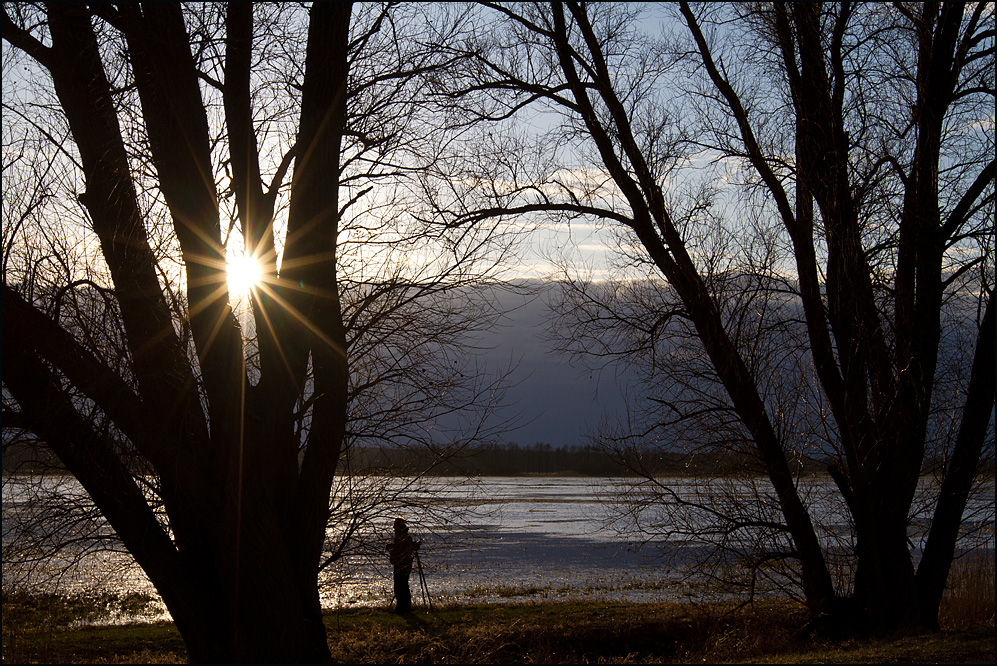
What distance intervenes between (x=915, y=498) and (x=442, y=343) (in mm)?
6720

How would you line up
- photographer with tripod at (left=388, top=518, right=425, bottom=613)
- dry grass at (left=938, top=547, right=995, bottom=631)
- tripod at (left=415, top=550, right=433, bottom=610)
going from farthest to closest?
dry grass at (left=938, top=547, right=995, bottom=631)
tripod at (left=415, top=550, right=433, bottom=610)
photographer with tripod at (left=388, top=518, right=425, bottom=613)

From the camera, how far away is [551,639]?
34.5ft

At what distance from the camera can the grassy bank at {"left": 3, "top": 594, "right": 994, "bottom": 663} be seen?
8.80 metres

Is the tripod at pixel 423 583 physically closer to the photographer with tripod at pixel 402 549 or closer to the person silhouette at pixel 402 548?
the photographer with tripod at pixel 402 549

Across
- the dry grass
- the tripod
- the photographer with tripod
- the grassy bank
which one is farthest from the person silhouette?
the dry grass

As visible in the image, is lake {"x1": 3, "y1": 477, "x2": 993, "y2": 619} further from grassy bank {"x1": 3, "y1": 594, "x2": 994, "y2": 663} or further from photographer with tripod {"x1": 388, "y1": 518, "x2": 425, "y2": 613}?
grassy bank {"x1": 3, "y1": 594, "x2": 994, "y2": 663}

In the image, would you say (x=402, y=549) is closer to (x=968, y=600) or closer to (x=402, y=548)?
(x=402, y=548)

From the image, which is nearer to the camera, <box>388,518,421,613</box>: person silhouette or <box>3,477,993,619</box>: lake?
<box>3,477,993,619</box>: lake

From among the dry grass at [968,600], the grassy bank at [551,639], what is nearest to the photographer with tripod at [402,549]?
the grassy bank at [551,639]

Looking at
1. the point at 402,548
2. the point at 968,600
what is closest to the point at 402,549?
the point at 402,548

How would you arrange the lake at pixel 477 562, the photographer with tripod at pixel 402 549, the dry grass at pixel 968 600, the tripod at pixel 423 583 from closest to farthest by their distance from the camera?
the lake at pixel 477 562 → the photographer with tripod at pixel 402 549 → the tripod at pixel 423 583 → the dry grass at pixel 968 600

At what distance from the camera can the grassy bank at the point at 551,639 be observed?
28.9 ft

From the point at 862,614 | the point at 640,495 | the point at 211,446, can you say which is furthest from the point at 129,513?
the point at 862,614

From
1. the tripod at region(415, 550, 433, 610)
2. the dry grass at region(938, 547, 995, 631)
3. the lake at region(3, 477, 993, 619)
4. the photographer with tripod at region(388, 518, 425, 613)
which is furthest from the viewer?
the dry grass at region(938, 547, 995, 631)
